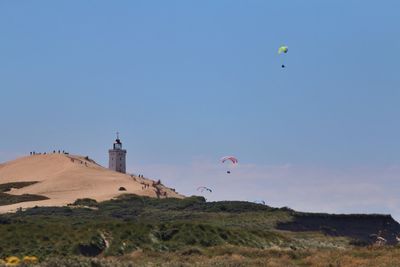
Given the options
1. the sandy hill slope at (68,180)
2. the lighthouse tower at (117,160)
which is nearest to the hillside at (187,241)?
the sandy hill slope at (68,180)

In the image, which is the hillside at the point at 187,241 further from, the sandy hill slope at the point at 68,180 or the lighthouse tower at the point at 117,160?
the lighthouse tower at the point at 117,160

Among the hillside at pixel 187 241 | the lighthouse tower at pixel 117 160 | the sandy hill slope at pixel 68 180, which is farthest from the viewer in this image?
the lighthouse tower at pixel 117 160

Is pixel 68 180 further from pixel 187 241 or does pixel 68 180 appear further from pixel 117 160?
pixel 187 241

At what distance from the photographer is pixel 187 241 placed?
5172cm

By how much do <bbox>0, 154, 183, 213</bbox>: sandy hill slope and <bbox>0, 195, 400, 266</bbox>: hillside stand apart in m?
28.4

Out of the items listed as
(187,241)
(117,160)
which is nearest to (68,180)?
(117,160)

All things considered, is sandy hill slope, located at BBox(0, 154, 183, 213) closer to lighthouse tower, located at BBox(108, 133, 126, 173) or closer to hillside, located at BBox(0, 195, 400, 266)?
lighthouse tower, located at BBox(108, 133, 126, 173)

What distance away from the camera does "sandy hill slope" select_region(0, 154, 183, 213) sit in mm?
115000

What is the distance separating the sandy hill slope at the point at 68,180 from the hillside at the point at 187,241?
93.2ft

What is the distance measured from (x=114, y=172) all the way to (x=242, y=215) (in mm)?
61491

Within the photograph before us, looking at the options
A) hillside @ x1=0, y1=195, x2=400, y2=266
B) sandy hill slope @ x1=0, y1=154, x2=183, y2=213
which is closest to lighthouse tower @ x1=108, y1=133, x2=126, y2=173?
sandy hill slope @ x1=0, y1=154, x2=183, y2=213

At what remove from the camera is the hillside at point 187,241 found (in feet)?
128

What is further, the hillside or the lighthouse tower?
the lighthouse tower

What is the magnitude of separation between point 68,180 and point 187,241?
78.7m
